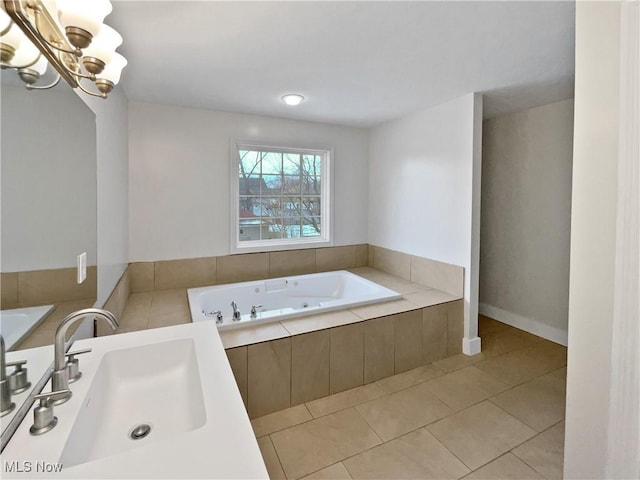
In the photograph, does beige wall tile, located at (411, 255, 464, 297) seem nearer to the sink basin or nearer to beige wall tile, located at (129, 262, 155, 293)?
the sink basin

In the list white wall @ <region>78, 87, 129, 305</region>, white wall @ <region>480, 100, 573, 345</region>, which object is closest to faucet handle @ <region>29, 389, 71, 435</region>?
white wall @ <region>78, 87, 129, 305</region>

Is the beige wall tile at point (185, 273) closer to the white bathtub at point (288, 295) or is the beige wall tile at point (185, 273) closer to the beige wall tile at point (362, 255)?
the white bathtub at point (288, 295)

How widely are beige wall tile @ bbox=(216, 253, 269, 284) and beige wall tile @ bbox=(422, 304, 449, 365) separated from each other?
1.68m

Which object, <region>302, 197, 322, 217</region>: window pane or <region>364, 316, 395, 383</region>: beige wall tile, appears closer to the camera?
<region>364, 316, 395, 383</region>: beige wall tile

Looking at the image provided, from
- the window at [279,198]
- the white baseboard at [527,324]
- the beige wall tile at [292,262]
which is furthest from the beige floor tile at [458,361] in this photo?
the window at [279,198]

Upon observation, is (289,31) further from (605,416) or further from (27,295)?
(605,416)

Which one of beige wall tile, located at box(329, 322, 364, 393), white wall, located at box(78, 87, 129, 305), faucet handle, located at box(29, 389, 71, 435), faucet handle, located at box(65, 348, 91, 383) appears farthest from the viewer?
beige wall tile, located at box(329, 322, 364, 393)

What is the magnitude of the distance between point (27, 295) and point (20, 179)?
1.12 feet

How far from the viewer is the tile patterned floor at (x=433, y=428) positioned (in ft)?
4.91

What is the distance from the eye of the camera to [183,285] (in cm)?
291

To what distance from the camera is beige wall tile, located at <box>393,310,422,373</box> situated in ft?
7.66

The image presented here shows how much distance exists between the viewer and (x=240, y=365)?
1.81 meters

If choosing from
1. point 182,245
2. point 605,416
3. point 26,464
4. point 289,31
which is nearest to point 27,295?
point 26,464

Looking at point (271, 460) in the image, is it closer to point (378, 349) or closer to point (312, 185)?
point (378, 349)
